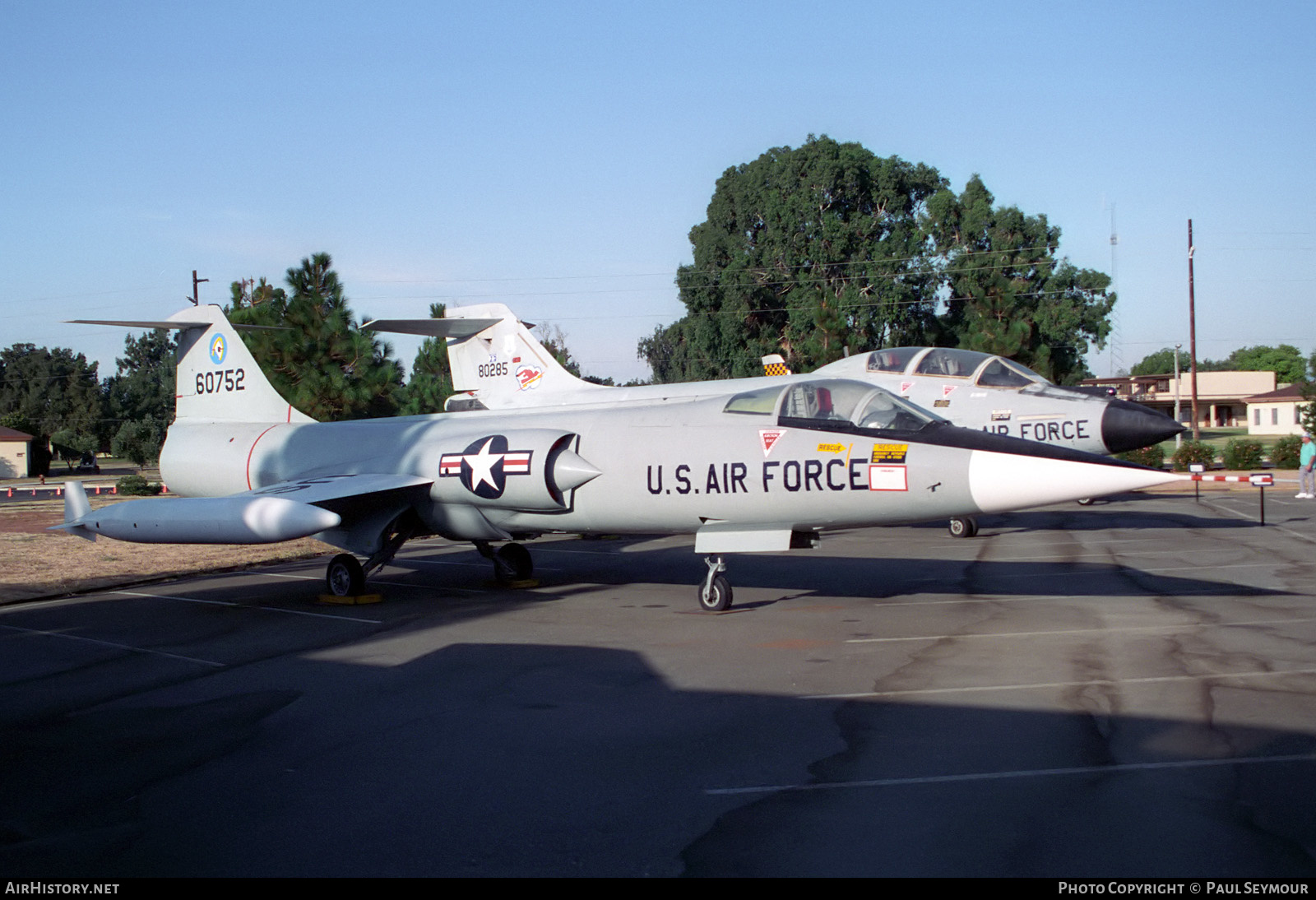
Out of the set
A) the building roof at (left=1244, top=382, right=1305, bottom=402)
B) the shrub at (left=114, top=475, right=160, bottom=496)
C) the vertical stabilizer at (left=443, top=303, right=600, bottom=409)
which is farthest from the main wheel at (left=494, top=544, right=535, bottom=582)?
the building roof at (left=1244, top=382, right=1305, bottom=402)

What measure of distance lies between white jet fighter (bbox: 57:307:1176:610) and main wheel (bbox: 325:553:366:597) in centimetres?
2

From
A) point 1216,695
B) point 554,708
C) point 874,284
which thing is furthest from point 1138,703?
point 874,284

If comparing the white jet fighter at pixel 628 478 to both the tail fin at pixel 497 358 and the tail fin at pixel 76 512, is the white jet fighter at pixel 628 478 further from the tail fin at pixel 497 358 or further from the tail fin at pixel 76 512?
the tail fin at pixel 497 358

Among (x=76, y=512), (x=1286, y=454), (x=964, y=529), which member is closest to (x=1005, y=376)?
(x=964, y=529)

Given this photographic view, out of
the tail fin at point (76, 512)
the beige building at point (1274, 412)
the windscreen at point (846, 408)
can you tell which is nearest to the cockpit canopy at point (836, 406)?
the windscreen at point (846, 408)

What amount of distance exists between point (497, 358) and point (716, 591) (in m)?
9.58

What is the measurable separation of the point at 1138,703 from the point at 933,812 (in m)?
2.53

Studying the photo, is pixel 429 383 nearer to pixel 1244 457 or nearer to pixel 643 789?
pixel 1244 457

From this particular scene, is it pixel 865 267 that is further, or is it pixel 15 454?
pixel 15 454

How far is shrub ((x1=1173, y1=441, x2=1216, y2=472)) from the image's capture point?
3085cm

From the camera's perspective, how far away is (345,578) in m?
12.4

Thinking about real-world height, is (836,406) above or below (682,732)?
above

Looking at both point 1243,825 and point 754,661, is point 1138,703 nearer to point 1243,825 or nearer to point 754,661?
point 1243,825

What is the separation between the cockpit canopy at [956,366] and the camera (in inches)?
622
